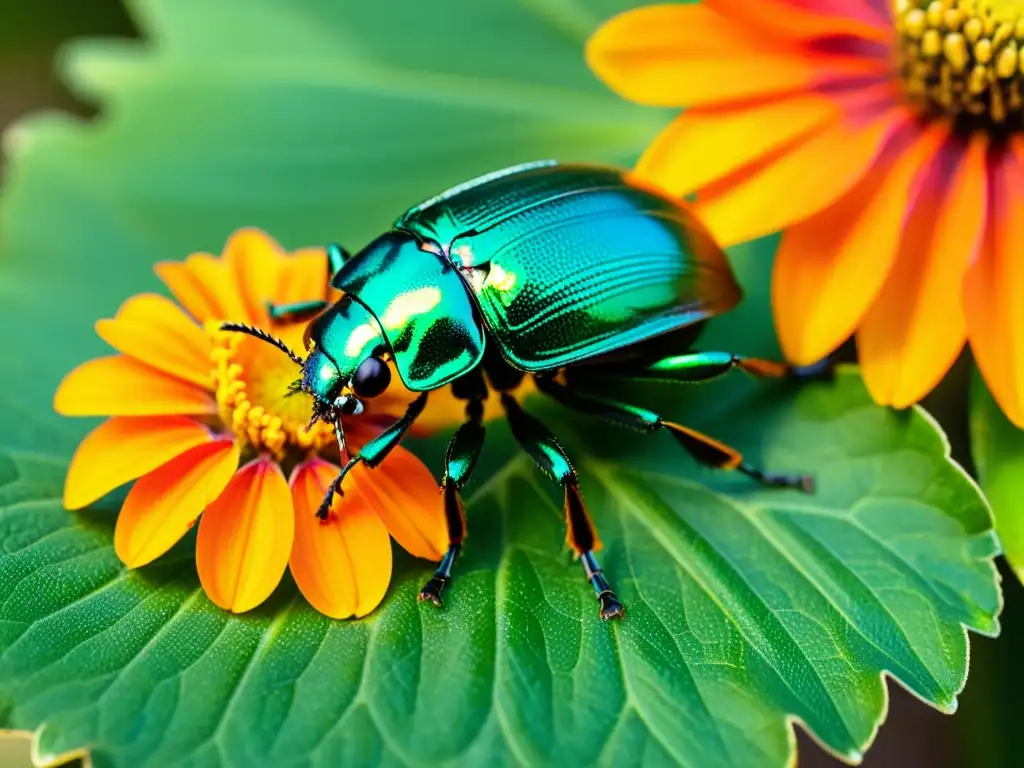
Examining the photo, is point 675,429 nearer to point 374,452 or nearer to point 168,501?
point 374,452

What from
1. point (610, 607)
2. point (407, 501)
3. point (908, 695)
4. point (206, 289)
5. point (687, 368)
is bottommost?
point (908, 695)

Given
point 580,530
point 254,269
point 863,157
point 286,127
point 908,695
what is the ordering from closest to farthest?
point 580,530 < point 863,157 < point 254,269 < point 908,695 < point 286,127

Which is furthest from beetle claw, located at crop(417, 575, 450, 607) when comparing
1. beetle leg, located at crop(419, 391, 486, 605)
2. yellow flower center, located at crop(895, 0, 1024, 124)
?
yellow flower center, located at crop(895, 0, 1024, 124)

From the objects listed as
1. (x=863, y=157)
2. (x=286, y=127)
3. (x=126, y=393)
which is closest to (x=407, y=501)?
(x=126, y=393)

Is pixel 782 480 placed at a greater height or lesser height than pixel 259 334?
lesser

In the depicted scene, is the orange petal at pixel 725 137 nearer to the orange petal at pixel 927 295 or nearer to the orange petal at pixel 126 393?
the orange petal at pixel 927 295

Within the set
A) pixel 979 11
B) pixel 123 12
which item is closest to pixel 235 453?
pixel 979 11
